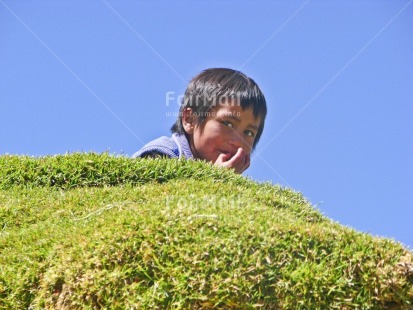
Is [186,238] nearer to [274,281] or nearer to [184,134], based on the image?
[274,281]

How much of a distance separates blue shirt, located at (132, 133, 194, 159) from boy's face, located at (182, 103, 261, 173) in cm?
17

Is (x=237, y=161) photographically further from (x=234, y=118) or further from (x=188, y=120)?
(x=188, y=120)


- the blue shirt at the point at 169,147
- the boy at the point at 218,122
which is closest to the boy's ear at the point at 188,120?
the boy at the point at 218,122

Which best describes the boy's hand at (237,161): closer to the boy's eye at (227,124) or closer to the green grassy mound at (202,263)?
the boy's eye at (227,124)

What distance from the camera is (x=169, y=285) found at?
2900 mm

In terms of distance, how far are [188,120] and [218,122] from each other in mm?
662

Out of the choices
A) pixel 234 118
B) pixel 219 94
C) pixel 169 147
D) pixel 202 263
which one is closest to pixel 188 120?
pixel 219 94

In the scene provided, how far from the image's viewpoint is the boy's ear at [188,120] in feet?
26.1

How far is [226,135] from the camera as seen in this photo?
741 cm

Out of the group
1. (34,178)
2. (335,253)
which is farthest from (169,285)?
(34,178)

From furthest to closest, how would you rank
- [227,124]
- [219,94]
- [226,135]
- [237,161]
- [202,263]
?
[219,94] → [227,124] → [226,135] → [237,161] → [202,263]

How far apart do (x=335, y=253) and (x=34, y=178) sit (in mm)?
3018

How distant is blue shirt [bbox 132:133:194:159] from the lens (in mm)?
6777

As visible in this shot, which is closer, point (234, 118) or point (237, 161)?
point (237, 161)
